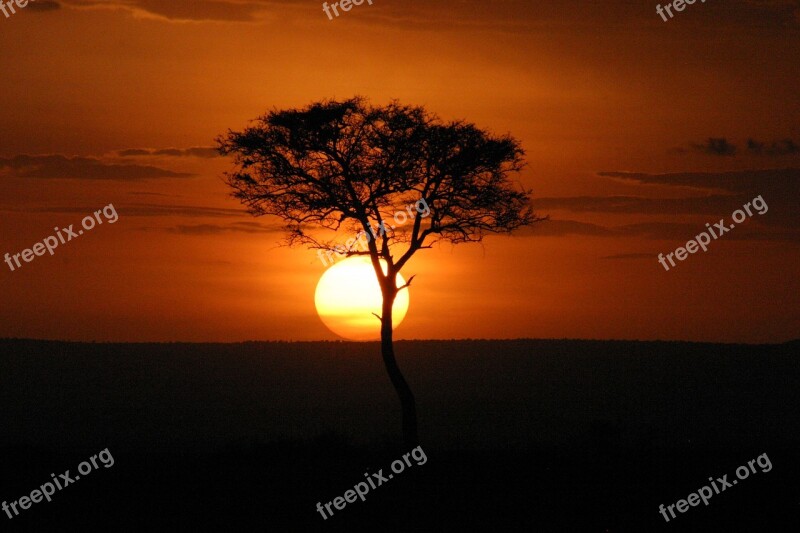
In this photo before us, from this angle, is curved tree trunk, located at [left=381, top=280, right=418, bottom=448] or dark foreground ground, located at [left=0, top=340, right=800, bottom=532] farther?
curved tree trunk, located at [left=381, top=280, right=418, bottom=448]

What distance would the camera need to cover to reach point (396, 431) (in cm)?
4866

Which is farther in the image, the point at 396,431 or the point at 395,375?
the point at 396,431

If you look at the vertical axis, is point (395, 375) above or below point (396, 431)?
below

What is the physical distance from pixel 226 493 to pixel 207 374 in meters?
48.3

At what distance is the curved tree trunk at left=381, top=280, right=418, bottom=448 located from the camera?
34781mm

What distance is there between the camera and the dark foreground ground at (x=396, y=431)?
2538cm

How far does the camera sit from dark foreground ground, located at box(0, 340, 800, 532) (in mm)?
25375

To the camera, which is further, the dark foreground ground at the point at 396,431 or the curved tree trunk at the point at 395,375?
the curved tree trunk at the point at 395,375

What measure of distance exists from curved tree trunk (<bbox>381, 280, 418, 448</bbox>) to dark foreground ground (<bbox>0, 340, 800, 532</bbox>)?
0.66 meters

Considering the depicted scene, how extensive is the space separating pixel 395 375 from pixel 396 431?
45.2ft

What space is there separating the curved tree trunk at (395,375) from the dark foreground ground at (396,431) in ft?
2.16

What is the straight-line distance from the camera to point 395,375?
35.4m

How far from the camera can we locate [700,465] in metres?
31.4

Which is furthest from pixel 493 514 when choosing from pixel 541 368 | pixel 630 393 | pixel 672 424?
pixel 541 368
